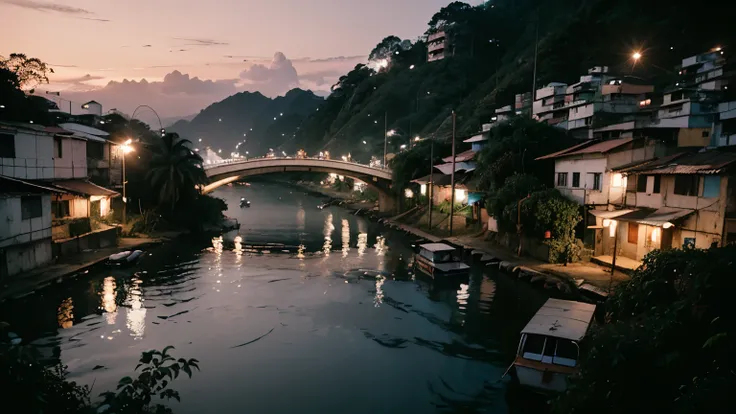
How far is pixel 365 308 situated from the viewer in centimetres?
2834

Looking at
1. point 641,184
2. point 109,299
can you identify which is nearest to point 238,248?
point 109,299

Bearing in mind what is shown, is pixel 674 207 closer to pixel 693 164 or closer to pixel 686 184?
pixel 686 184

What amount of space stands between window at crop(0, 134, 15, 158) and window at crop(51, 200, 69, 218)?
17.6 ft

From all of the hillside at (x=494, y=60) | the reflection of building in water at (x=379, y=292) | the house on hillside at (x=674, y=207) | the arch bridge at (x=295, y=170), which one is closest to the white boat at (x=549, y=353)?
the house on hillside at (x=674, y=207)

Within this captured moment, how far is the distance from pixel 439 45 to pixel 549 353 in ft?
451

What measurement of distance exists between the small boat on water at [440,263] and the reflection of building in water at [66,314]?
24.6 metres

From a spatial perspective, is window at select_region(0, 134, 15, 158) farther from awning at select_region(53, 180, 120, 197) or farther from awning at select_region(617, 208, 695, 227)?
awning at select_region(617, 208, 695, 227)

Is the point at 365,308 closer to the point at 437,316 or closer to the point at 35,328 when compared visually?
the point at 437,316

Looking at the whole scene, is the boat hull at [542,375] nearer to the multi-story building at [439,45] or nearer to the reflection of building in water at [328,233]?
the reflection of building in water at [328,233]

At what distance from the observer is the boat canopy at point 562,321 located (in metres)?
17.4

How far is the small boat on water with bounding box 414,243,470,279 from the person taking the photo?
3503 centimetres

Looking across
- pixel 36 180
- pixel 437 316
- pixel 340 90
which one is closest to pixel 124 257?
pixel 36 180

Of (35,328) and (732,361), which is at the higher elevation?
(732,361)

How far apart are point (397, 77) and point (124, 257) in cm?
13132
